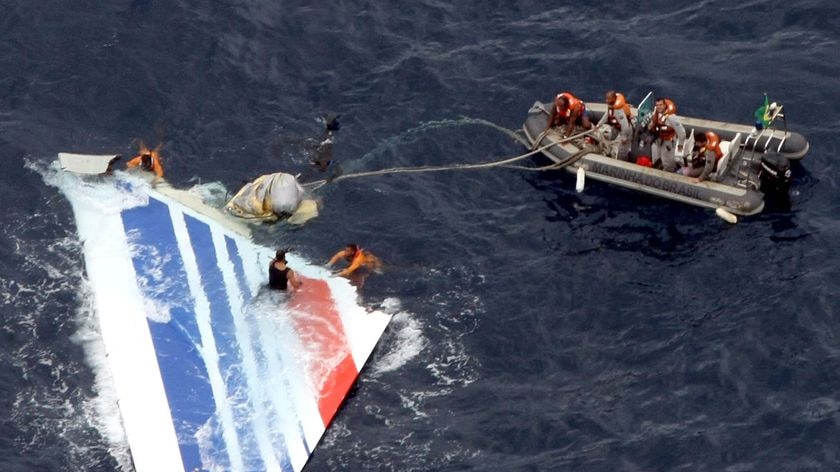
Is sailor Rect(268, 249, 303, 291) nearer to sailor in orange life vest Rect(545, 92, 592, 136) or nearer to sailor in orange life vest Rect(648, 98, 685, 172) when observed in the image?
sailor in orange life vest Rect(545, 92, 592, 136)

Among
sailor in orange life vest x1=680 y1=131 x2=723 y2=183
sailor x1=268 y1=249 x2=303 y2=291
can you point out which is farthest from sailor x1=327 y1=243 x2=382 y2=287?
sailor in orange life vest x1=680 y1=131 x2=723 y2=183

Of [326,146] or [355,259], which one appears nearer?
[355,259]

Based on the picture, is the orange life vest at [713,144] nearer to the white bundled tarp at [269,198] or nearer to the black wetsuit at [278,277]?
the white bundled tarp at [269,198]

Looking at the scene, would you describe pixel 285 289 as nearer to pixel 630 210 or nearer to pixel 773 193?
pixel 630 210

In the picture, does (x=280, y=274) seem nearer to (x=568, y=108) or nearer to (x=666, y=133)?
(x=568, y=108)

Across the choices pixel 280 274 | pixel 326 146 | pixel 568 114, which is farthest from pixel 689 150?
pixel 280 274

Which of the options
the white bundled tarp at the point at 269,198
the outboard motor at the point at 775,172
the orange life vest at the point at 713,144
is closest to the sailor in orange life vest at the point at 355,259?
the white bundled tarp at the point at 269,198
